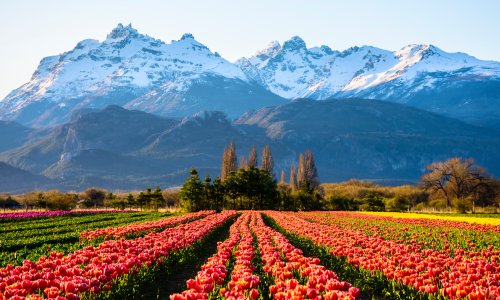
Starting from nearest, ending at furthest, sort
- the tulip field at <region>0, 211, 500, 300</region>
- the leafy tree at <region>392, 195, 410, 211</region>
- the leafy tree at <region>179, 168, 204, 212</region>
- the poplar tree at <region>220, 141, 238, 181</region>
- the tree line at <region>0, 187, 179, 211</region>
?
the tulip field at <region>0, 211, 500, 300</region>
the leafy tree at <region>179, 168, 204, 212</region>
the tree line at <region>0, 187, 179, 211</region>
the leafy tree at <region>392, 195, 410, 211</region>
the poplar tree at <region>220, 141, 238, 181</region>

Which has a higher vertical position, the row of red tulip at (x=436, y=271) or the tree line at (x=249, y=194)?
the tree line at (x=249, y=194)

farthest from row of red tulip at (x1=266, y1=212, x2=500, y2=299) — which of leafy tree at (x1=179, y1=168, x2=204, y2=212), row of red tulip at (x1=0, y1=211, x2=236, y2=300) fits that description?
leafy tree at (x1=179, y1=168, x2=204, y2=212)

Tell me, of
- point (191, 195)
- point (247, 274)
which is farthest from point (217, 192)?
point (247, 274)

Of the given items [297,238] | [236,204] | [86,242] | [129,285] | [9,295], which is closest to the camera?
[9,295]

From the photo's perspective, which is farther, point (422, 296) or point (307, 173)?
point (307, 173)

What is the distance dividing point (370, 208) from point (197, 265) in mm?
69700

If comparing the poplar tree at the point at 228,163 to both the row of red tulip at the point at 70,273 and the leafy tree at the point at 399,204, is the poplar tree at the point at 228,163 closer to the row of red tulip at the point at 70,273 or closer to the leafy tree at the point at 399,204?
the leafy tree at the point at 399,204

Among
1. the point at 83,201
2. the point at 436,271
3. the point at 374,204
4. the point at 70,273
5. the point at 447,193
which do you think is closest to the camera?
the point at 70,273

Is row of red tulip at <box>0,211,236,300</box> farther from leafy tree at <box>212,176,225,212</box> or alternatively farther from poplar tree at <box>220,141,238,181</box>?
poplar tree at <box>220,141,238,181</box>

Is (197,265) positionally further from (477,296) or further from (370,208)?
(370,208)

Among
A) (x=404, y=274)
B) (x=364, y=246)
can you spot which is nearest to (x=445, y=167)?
(x=364, y=246)

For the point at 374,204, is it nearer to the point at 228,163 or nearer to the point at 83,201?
the point at 228,163

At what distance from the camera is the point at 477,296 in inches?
328

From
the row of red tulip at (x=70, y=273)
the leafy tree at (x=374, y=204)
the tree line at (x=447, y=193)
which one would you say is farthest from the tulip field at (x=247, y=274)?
the tree line at (x=447, y=193)
